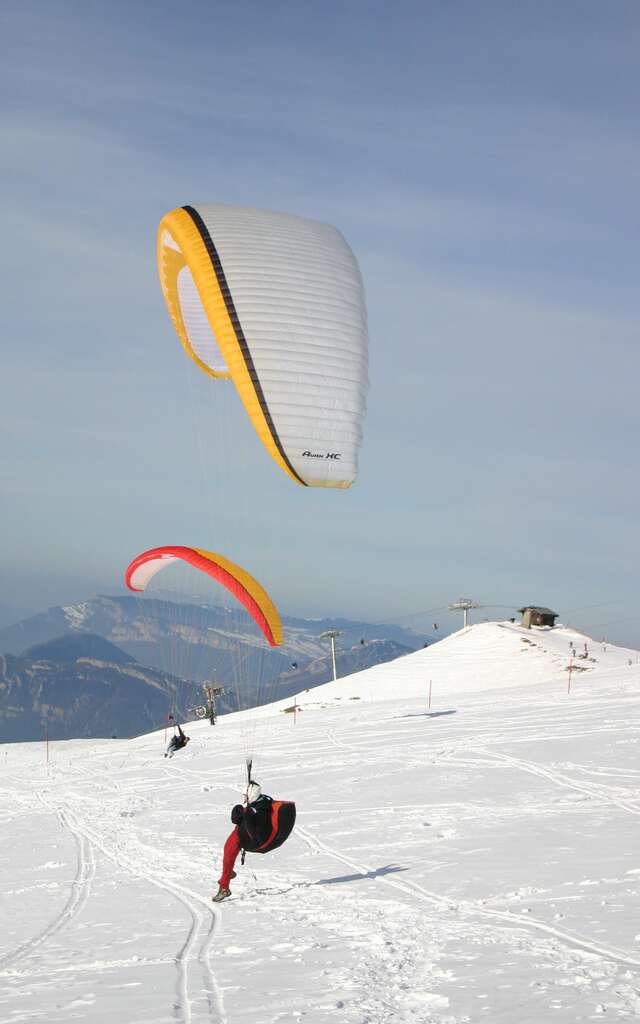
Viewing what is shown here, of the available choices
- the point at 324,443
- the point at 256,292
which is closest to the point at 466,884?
the point at 324,443

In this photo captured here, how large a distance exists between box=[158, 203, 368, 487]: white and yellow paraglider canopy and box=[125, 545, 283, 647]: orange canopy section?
2377 millimetres

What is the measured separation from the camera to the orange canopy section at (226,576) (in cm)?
1623

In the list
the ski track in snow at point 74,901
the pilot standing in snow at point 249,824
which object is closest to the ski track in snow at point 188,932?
the ski track in snow at point 74,901

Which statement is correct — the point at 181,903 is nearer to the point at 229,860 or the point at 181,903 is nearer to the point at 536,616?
the point at 229,860

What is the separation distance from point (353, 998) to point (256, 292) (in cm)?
1143

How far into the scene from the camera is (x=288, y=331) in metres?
15.7

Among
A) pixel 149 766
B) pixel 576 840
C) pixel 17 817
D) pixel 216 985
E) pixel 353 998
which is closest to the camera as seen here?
pixel 353 998

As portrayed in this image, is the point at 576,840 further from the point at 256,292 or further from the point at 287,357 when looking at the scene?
the point at 256,292

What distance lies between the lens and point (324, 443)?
51.3ft

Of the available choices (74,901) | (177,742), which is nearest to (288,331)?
(74,901)

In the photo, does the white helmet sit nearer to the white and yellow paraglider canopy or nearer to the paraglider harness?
the paraglider harness

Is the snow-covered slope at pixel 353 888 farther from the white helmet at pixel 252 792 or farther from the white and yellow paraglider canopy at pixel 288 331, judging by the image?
the white and yellow paraglider canopy at pixel 288 331

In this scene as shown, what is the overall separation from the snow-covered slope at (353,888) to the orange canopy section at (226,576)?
2.97m

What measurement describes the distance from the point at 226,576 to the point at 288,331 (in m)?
4.45
